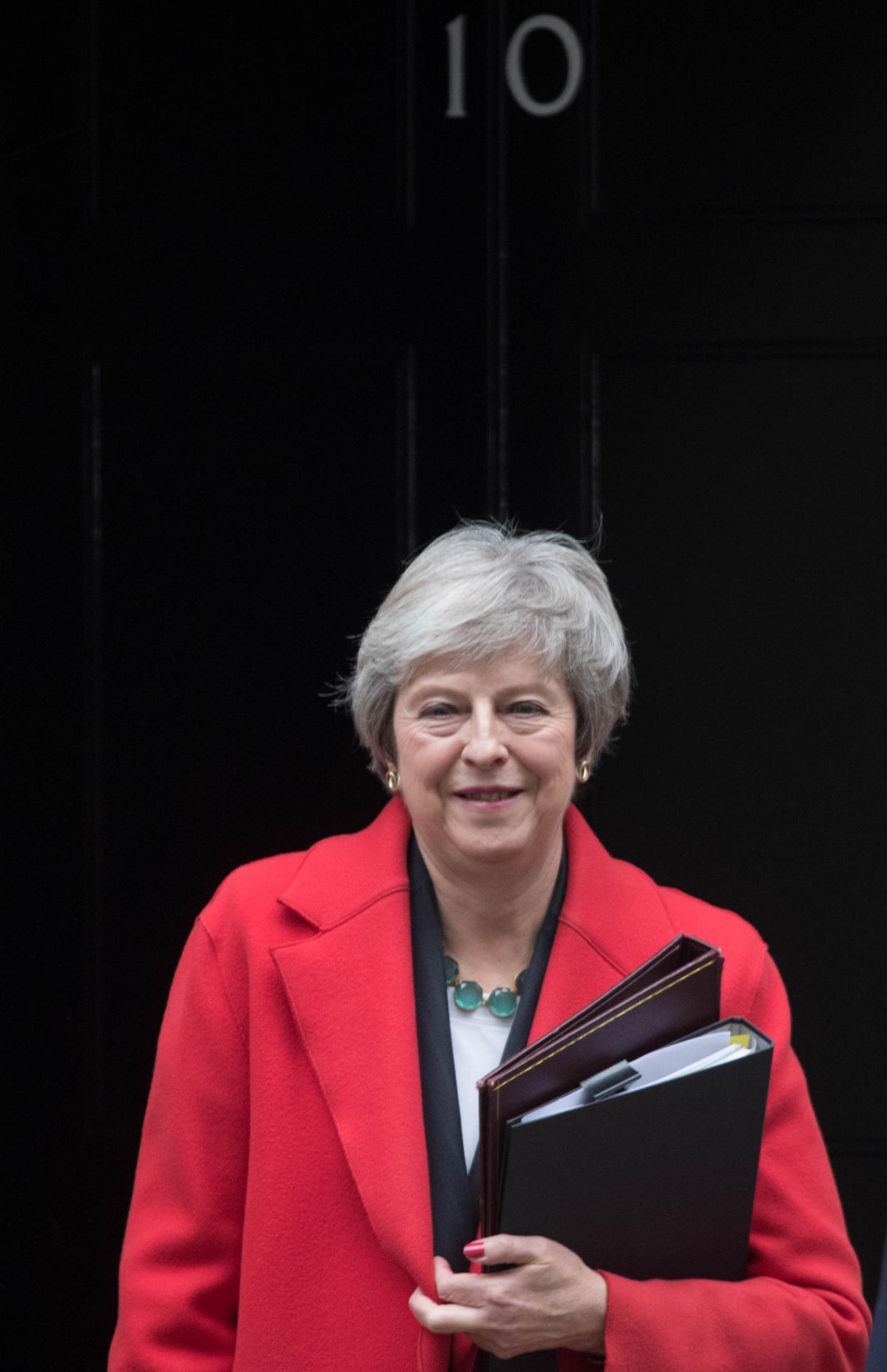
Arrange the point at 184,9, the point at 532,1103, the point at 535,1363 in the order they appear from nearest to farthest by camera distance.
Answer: the point at 532,1103, the point at 535,1363, the point at 184,9

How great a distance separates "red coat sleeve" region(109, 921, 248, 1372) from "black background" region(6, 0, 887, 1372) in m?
0.61

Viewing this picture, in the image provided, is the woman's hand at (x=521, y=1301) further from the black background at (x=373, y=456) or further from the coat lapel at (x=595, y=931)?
the black background at (x=373, y=456)

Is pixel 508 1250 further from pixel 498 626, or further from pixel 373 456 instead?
pixel 373 456

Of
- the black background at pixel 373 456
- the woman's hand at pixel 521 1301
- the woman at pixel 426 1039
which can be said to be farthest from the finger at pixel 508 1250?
the black background at pixel 373 456

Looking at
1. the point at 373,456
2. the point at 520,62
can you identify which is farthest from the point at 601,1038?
the point at 520,62

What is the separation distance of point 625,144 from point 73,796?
1.46 m

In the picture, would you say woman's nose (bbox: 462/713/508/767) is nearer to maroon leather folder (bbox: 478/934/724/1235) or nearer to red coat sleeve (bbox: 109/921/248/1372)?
maroon leather folder (bbox: 478/934/724/1235)

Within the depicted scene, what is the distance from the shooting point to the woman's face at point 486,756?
171 cm

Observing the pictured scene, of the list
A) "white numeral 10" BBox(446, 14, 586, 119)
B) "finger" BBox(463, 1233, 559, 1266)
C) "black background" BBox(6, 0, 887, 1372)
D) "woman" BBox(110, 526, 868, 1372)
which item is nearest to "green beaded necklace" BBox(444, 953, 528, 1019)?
"woman" BBox(110, 526, 868, 1372)

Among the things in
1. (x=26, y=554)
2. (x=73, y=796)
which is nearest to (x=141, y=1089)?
(x=73, y=796)

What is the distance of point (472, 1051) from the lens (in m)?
1.75

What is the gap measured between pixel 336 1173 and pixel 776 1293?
1.86 ft

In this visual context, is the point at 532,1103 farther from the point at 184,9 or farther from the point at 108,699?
the point at 184,9

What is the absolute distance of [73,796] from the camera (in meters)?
2.28
